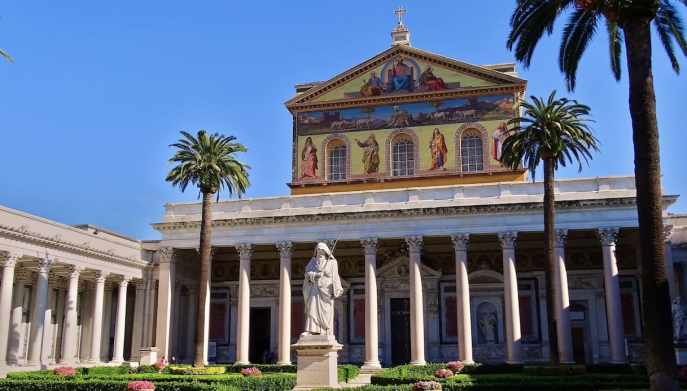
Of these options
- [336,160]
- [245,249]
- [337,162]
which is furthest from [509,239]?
[245,249]

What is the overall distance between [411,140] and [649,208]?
25.7 m

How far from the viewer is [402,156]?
4112 centimetres

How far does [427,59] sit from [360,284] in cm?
1456

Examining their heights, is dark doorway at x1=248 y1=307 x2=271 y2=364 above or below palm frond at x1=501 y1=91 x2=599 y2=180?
below

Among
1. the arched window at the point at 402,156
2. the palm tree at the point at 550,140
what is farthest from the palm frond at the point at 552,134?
the arched window at the point at 402,156

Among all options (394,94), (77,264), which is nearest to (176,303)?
(77,264)

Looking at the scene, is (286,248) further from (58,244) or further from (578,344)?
(578,344)

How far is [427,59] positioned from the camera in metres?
41.2

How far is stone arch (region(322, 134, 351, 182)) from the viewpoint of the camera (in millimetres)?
41625

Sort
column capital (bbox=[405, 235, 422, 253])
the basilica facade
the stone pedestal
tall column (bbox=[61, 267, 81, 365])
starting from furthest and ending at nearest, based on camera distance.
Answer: the stone pedestal < column capital (bbox=[405, 235, 422, 253]) < tall column (bbox=[61, 267, 81, 365]) < the basilica facade

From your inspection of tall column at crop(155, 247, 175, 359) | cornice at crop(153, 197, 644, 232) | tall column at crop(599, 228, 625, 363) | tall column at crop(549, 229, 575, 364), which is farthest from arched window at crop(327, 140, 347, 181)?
tall column at crop(599, 228, 625, 363)

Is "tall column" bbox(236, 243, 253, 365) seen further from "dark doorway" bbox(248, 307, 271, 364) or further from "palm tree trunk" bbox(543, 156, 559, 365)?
"palm tree trunk" bbox(543, 156, 559, 365)

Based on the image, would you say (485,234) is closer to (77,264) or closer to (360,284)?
(360,284)

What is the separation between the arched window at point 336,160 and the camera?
4191 cm
